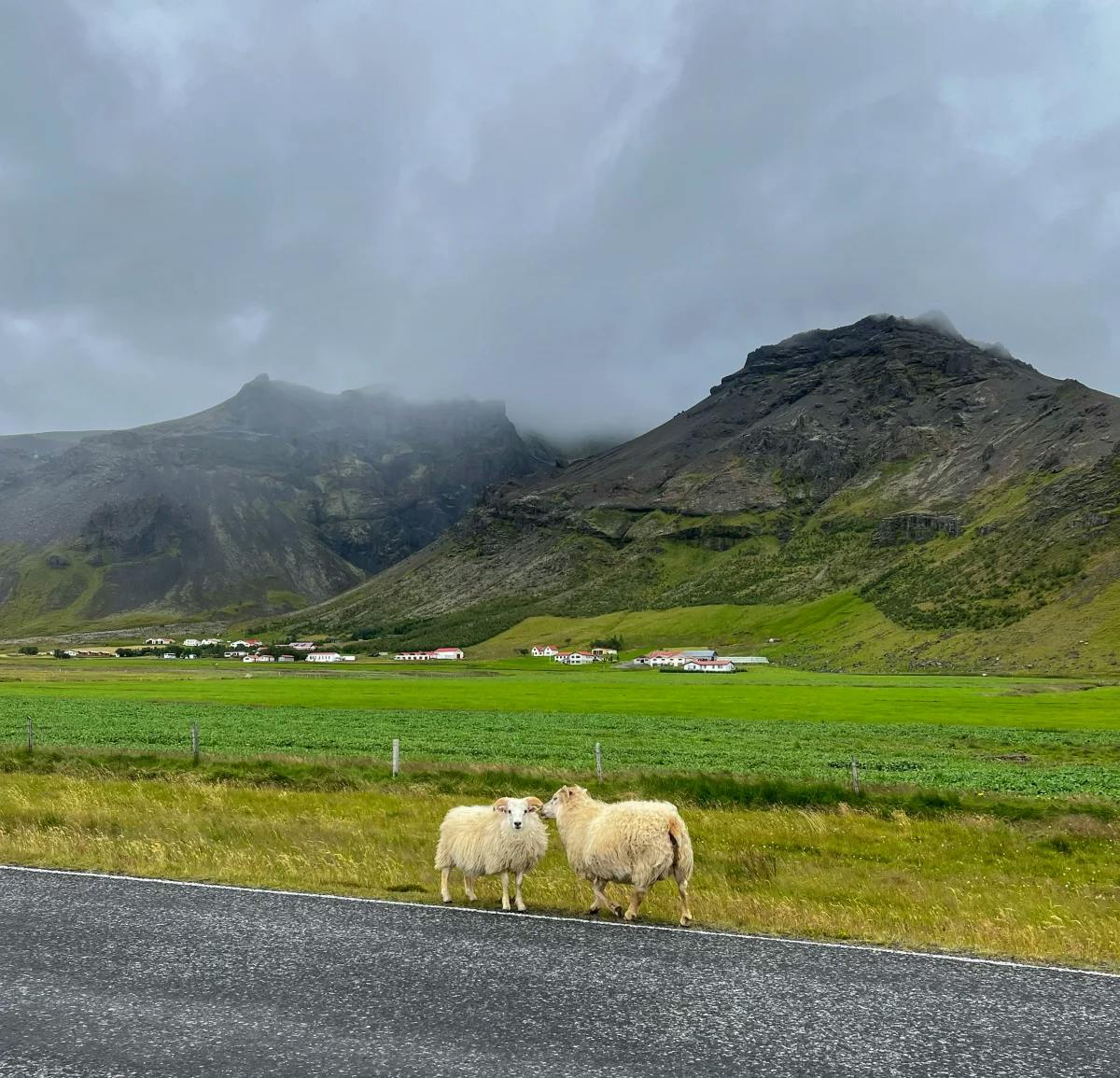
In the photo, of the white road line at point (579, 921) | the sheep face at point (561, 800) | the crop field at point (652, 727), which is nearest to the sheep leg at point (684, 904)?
the white road line at point (579, 921)

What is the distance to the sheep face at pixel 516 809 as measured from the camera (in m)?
13.7

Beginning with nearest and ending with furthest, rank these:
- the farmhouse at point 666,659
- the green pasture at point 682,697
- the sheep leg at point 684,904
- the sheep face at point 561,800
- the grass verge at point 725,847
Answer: the sheep leg at point 684,904
the grass verge at point 725,847
the sheep face at point 561,800
the green pasture at point 682,697
the farmhouse at point 666,659

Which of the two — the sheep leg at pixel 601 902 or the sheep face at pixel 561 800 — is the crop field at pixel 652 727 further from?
the sheep leg at pixel 601 902

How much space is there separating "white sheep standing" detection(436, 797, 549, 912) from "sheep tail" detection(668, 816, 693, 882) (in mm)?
2313

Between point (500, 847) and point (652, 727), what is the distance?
39.0 metres

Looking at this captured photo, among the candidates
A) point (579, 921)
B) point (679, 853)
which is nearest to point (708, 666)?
point (679, 853)

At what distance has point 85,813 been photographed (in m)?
20.3

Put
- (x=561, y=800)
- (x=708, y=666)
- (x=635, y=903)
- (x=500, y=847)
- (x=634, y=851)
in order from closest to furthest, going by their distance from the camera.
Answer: (x=635, y=903), (x=634, y=851), (x=500, y=847), (x=561, y=800), (x=708, y=666)

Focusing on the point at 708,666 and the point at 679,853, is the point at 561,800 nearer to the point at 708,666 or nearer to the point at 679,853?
the point at 679,853

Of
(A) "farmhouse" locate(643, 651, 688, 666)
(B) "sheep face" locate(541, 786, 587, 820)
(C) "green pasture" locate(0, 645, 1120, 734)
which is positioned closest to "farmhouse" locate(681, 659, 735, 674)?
(A) "farmhouse" locate(643, 651, 688, 666)

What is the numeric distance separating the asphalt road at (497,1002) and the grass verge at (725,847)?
180cm

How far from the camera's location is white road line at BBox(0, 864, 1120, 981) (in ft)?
35.8

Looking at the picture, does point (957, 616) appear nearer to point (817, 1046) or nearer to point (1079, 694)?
point (1079, 694)

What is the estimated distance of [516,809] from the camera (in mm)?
13750
